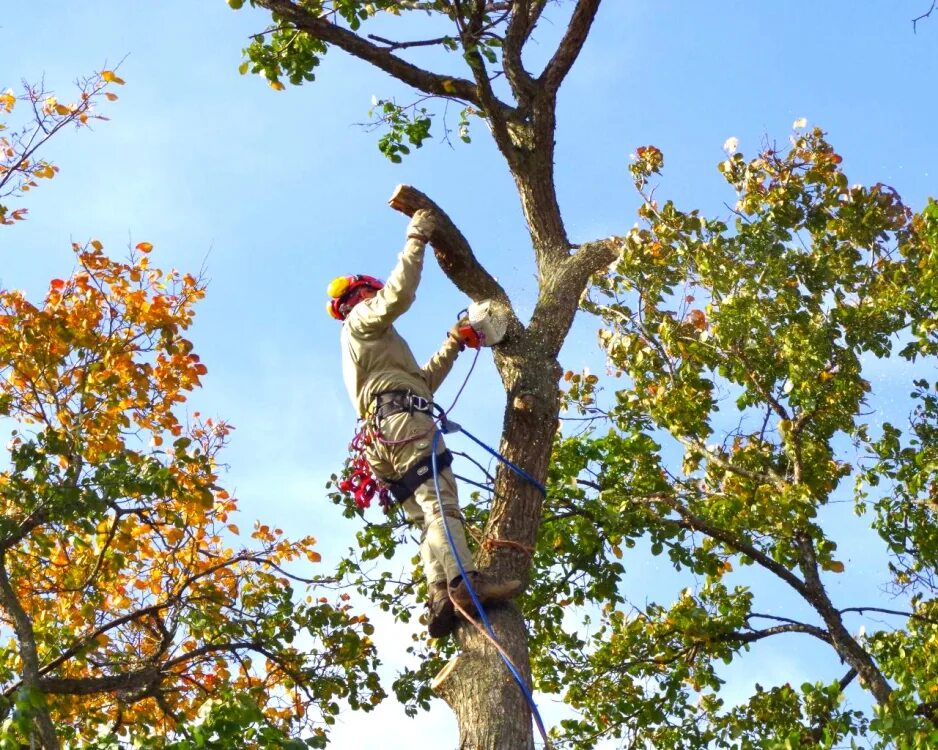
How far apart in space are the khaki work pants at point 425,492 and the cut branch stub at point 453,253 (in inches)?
34.4

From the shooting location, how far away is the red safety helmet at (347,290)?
6.11 metres

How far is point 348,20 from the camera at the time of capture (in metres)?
6.94

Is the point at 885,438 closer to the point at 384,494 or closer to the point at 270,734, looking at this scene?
the point at 384,494

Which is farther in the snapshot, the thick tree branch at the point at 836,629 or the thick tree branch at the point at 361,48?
the thick tree branch at the point at 836,629

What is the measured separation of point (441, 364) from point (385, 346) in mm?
464

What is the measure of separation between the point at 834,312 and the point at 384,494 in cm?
640

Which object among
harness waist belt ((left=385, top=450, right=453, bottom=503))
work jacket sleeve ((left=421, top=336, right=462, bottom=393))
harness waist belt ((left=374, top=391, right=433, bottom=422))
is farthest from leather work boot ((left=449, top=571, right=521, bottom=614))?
work jacket sleeve ((left=421, top=336, right=462, bottom=393))

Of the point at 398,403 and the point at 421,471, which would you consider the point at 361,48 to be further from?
the point at 421,471

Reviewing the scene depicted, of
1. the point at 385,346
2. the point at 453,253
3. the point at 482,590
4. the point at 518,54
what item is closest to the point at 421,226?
the point at 453,253

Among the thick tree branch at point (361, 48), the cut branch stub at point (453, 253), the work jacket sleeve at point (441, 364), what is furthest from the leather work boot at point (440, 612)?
the thick tree branch at point (361, 48)

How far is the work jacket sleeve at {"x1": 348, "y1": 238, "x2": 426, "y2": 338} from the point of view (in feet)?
17.9

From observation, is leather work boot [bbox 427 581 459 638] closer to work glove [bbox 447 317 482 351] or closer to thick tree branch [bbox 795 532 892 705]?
work glove [bbox 447 317 482 351]

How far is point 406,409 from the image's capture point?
5617 millimetres

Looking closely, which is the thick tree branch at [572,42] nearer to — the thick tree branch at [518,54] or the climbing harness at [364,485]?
the thick tree branch at [518,54]
